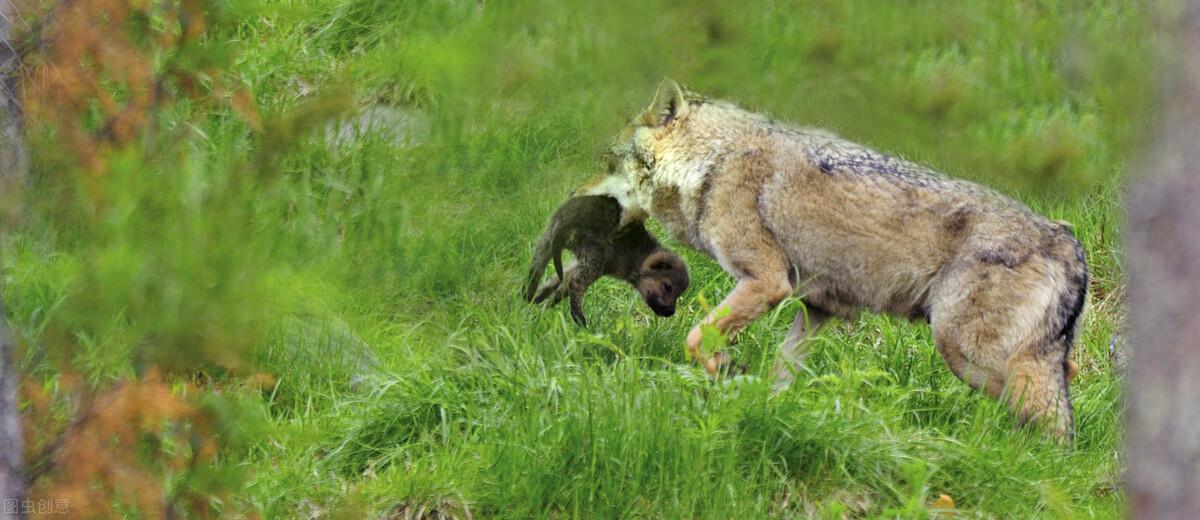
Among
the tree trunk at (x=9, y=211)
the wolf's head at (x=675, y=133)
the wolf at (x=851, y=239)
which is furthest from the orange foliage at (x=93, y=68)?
the wolf's head at (x=675, y=133)

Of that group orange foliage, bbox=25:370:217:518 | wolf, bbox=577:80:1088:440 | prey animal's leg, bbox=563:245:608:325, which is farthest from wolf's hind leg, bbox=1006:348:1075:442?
orange foliage, bbox=25:370:217:518

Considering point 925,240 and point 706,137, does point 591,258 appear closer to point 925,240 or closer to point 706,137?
point 706,137

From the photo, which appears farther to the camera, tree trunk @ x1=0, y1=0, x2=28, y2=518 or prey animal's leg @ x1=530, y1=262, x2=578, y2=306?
prey animal's leg @ x1=530, y1=262, x2=578, y2=306

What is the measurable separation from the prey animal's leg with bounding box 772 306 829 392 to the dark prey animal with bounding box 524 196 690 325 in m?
0.53

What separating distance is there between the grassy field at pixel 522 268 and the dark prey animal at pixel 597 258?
0.13m

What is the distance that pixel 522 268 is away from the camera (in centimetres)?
729

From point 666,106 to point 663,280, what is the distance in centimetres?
74

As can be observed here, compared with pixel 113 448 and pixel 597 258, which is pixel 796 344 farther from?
pixel 113 448

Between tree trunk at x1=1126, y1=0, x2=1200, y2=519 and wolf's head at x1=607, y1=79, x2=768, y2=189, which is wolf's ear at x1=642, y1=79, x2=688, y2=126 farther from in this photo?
tree trunk at x1=1126, y1=0, x2=1200, y2=519

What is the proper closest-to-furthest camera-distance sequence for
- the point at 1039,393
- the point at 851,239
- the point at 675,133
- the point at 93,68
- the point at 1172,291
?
the point at 1172,291, the point at 93,68, the point at 1039,393, the point at 851,239, the point at 675,133

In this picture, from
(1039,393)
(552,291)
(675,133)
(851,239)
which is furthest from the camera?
(552,291)

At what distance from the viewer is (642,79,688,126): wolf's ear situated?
6.57 metres

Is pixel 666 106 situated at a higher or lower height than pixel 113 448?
lower

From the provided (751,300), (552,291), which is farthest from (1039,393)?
(552,291)
